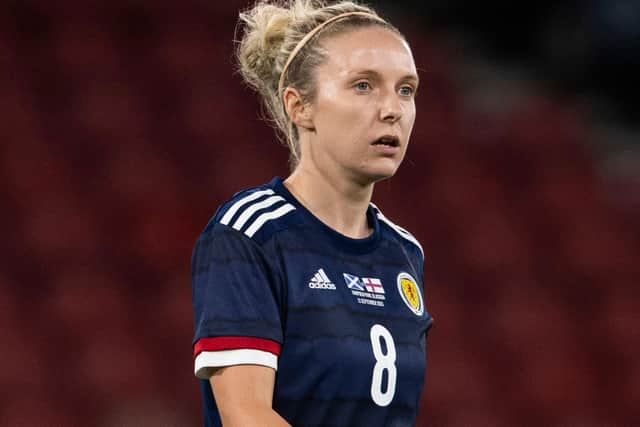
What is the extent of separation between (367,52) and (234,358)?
0.62m

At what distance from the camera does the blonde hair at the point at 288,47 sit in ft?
7.13

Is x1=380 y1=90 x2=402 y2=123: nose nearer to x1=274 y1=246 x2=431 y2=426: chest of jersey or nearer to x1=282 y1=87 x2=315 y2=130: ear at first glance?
x1=282 y1=87 x2=315 y2=130: ear

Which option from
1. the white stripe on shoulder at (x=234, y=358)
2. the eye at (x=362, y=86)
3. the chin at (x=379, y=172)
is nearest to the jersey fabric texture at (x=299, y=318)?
the white stripe on shoulder at (x=234, y=358)

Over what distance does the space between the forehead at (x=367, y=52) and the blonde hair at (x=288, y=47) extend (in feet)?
0.07

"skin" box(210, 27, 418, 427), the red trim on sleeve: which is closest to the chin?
"skin" box(210, 27, 418, 427)

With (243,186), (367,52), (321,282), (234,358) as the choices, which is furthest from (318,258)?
(243,186)

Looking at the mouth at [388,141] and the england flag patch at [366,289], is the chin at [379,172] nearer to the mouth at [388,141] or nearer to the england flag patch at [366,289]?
the mouth at [388,141]

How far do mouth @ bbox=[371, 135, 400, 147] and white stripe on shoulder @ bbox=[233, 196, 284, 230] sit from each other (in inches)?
8.0
